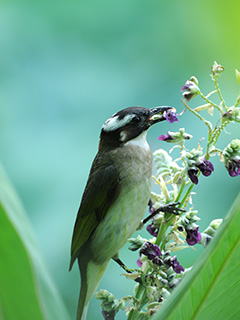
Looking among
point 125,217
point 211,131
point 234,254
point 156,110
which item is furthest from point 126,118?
point 234,254

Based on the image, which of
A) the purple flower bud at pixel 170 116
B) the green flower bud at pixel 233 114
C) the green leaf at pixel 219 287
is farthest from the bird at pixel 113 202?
the green leaf at pixel 219 287

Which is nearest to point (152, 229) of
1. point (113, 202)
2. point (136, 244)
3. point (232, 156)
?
point (136, 244)

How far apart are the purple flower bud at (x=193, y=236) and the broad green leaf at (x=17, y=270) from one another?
0.77ft

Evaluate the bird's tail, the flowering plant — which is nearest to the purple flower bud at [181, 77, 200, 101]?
the flowering plant

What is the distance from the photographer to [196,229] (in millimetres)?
443

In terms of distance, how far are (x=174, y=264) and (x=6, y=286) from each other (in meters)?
0.24

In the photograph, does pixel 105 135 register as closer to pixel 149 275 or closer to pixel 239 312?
pixel 149 275

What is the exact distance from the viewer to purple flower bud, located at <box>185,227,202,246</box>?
45 centimetres

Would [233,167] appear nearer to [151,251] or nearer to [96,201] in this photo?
[151,251]

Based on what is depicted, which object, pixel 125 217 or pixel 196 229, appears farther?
pixel 125 217

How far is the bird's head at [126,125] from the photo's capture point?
0.72m

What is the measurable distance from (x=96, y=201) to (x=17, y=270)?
20.6 inches

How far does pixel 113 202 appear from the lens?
0.73 meters

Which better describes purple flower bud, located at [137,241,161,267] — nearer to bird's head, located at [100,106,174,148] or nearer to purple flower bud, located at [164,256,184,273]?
purple flower bud, located at [164,256,184,273]
